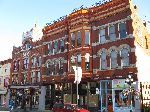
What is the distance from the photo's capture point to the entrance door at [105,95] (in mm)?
31597

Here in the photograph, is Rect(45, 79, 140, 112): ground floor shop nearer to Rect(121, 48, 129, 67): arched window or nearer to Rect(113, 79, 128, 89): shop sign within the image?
Rect(113, 79, 128, 89): shop sign

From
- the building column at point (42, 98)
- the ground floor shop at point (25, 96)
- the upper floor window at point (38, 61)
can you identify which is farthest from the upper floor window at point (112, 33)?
the ground floor shop at point (25, 96)

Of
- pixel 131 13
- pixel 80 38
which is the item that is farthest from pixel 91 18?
pixel 131 13

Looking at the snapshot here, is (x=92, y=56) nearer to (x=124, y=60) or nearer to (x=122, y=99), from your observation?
(x=124, y=60)

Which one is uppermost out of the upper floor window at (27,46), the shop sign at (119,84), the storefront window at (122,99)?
the upper floor window at (27,46)

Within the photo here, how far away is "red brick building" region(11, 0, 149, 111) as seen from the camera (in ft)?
101

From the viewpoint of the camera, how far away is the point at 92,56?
3412cm

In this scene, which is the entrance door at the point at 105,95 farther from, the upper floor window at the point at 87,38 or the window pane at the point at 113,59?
the upper floor window at the point at 87,38

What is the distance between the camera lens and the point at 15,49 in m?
52.2

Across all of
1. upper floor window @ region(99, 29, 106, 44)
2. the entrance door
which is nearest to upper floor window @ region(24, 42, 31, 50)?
upper floor window @ region(99, 29, 106, 44)

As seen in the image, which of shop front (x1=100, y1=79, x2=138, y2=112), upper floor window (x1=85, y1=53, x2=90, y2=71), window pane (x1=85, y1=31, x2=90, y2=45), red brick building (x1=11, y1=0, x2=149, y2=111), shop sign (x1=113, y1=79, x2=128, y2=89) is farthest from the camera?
window pane (x1=85, y1=31, x2=90, y2=45)

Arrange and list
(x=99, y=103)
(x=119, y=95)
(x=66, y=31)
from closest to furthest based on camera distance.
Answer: (x=119, y=95) < (x=99, y=103) < (x=66, y=31)

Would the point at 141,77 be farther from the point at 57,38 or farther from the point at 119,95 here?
the point at 57,38

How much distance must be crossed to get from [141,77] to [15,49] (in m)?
29.4
